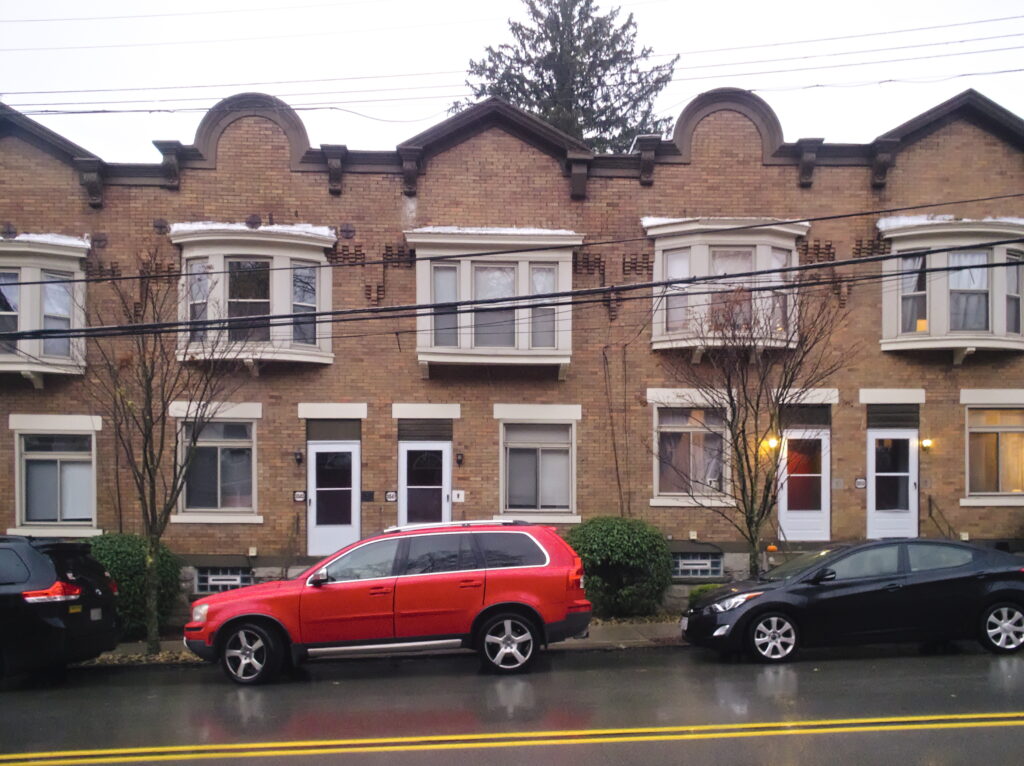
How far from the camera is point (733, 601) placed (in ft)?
33.0

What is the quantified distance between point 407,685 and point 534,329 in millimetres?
7070

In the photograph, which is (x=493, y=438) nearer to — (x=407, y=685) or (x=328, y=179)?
(x=328, y=179)

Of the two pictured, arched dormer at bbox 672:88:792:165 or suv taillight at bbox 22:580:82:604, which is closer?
suv taillight at bbox 22:580:82:604

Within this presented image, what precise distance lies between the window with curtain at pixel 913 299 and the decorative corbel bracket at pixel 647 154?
14.9ft

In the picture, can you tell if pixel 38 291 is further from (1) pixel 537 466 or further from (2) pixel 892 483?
(2) pixel 892 483

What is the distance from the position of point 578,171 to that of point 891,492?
7.62 meters

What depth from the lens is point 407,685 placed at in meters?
9.25

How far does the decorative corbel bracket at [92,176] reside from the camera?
1451 centimetres

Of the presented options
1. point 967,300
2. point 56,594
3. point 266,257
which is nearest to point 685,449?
point 967,300

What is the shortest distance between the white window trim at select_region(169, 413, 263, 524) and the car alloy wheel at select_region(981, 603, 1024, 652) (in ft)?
34.8

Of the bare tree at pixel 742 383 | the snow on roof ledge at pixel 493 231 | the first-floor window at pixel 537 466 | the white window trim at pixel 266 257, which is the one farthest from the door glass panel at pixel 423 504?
the snow on roof ledge at pixel 493 231

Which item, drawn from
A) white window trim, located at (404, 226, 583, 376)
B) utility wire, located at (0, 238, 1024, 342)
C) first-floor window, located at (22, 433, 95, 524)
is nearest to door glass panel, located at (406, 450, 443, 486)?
white window trim, located at (404, 226, 583, 376)

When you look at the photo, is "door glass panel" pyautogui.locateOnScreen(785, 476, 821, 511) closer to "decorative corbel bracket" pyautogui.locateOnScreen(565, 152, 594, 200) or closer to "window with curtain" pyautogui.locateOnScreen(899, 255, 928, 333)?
"window with curtain" pyautogui.locateOnScreen(899, 255, 928, 333)

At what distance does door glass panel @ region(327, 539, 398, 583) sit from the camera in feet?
31.5
